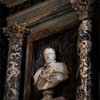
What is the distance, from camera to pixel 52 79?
23.2 feet

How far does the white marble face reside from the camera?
7.31 m

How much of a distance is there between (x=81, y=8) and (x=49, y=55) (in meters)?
0.95

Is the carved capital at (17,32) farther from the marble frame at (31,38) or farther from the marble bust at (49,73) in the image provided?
the marble bust at (49,73)

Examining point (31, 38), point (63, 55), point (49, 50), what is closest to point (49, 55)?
point (49, 50)

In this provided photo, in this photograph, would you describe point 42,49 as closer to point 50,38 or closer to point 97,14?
point 50,38

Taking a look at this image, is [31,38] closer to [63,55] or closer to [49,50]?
[49,50]

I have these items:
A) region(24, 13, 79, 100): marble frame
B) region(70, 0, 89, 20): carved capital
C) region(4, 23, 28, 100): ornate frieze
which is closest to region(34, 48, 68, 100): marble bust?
region(24, 13, 79, 100): marble frame

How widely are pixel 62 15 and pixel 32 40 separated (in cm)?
79

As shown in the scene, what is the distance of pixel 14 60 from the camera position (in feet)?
25.8

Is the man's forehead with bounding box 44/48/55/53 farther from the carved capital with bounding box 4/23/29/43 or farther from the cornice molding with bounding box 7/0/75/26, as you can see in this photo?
the carved capital with bounding box 4/23/29/43

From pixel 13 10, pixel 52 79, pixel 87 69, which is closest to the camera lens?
pixel 87 69

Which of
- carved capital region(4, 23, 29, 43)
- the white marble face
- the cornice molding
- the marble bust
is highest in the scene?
the cornice molding

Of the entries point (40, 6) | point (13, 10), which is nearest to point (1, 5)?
point (13, 10)

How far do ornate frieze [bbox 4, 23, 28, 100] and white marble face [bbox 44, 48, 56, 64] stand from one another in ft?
2.13
